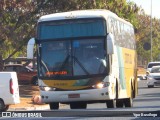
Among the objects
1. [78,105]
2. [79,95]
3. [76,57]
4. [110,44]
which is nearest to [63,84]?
[79,95]

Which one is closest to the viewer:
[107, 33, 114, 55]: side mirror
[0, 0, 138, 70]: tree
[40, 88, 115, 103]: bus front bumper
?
[107, 33, 114, 55]: side mirror

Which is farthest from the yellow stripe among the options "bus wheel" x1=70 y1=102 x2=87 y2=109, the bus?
"bus wheel" x1=70 y1=102 x2=87 y2=109

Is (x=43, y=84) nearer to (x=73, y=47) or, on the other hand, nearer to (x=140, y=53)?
(x=73, y=47)

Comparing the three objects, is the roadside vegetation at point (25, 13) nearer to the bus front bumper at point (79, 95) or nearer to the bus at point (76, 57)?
the bus at point (76, 57)

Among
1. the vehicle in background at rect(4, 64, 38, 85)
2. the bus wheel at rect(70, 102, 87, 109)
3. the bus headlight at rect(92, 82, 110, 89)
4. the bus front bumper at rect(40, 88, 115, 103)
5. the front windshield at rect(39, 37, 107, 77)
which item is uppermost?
the front windshield at rect(39, 37, 107, 77)

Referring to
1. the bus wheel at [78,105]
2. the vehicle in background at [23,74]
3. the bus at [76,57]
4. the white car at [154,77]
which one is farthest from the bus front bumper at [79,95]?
the vehicle in background at [23,74]

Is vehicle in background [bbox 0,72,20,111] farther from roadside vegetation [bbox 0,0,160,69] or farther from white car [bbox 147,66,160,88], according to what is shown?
white car [bbox 147,66,160,88]

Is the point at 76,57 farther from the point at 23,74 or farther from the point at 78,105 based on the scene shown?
the point at 23,74

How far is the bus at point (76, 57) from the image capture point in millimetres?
17516

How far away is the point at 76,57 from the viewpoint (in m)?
17.7

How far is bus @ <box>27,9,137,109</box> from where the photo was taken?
17516mm

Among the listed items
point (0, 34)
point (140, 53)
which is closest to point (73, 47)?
point (0, 34)

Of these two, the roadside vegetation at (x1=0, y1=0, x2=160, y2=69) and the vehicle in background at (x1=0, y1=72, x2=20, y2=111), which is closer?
the vehicle in background at (x1=0, y1=72, x2=20, y2=111)

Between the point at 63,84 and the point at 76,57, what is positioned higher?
the point at 76,57
